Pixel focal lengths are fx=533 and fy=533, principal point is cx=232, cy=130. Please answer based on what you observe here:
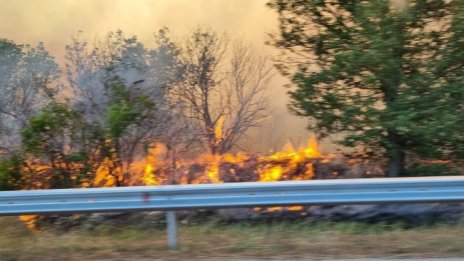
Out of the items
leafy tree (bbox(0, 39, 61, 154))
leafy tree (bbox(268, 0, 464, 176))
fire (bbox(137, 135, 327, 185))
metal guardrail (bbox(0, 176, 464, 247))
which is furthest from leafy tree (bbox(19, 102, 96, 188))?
leafy tree (bbox(268, 0, 464, 176))

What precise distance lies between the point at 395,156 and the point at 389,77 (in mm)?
1311

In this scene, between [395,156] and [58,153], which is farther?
[58,153]

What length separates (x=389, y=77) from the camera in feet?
26.1

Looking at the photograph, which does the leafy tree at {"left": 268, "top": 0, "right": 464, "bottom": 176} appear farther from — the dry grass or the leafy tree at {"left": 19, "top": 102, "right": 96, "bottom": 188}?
the leafy tree at {"left": 19, "top": 102, "right": 96, "bottom": 188}

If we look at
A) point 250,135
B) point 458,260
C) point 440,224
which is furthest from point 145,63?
point 458,260

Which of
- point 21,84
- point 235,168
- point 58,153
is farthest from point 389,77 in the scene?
point 21,84

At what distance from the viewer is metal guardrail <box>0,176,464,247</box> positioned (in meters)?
5.75

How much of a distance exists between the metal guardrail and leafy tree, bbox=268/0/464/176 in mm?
2146

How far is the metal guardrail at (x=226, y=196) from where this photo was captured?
5746mm

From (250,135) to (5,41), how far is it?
18.9ft

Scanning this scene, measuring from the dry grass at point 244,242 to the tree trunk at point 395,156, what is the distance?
5.79 feet

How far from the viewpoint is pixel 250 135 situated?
408 inches

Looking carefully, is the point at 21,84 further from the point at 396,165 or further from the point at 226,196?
the point at 396,165

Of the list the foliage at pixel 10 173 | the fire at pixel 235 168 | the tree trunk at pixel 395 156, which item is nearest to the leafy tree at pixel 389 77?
the tree trunk at pixel 395 156
